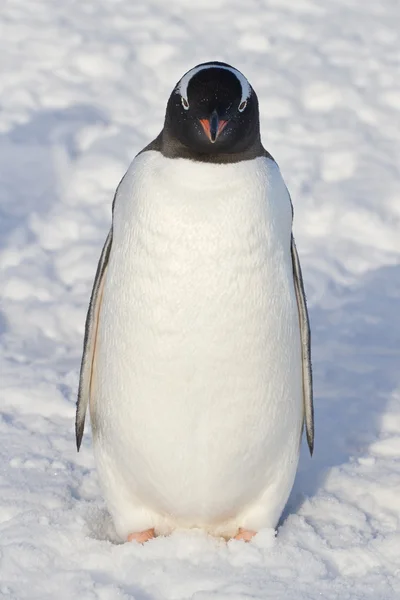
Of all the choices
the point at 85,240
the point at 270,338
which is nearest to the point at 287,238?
the point at 270,338

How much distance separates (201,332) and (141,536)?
63cm

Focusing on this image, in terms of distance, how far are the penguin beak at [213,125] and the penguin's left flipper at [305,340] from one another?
47cm

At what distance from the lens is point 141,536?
10.3 feet

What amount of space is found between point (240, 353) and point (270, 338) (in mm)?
99

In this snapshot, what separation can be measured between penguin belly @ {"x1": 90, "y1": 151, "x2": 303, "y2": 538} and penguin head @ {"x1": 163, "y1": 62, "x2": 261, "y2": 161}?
6cm

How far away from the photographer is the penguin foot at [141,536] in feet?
10.2

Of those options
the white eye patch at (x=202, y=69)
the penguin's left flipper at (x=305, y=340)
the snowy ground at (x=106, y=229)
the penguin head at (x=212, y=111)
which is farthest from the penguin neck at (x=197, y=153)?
the snowy ground at (x=106, y=229)

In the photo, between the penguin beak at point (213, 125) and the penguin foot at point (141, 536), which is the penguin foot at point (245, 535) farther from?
the penguin beak at point (213, 125)

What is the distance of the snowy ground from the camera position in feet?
9.69

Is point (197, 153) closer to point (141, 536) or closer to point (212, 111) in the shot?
point (212, 111)

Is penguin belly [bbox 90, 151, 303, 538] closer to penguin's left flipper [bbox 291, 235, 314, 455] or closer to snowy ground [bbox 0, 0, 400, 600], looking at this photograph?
penguin's left flipper [bbox 291, 235, 314, 455]

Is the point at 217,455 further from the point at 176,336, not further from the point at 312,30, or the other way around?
the point at 312,30

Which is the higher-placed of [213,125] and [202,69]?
[202,69]

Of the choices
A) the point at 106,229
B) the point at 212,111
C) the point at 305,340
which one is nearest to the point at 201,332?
the point at 305,340
